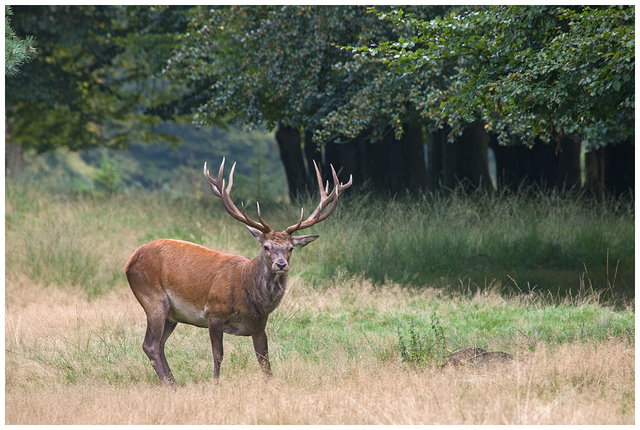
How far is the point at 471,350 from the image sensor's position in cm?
698

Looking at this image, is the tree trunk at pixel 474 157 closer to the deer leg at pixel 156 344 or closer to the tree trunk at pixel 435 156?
the tree trunk at pixel 435 156

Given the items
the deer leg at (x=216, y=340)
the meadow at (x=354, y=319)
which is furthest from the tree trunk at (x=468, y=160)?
the deer leg at (x=216, y=340)

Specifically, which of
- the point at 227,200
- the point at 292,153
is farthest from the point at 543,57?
the point at 292,153

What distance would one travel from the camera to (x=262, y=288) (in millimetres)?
6320

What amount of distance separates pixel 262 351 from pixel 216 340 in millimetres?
455

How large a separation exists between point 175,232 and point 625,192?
970cm

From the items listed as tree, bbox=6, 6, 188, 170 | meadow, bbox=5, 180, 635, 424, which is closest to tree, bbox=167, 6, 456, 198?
meadow, bbox=5, 180, 635, 424

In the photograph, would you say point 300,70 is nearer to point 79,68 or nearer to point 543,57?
point 543,57

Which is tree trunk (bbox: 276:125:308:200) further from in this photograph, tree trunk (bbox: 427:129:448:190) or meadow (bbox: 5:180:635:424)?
tree trunk (bbox: 427:129:448:190)

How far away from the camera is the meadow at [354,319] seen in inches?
225

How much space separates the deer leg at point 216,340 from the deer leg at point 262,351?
12.7 inches

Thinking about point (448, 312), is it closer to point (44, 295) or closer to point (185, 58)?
point (44, 295)

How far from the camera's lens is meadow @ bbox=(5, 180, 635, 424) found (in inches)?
225

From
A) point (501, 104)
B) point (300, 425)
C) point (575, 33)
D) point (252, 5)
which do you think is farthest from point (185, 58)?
point (300, 425)
